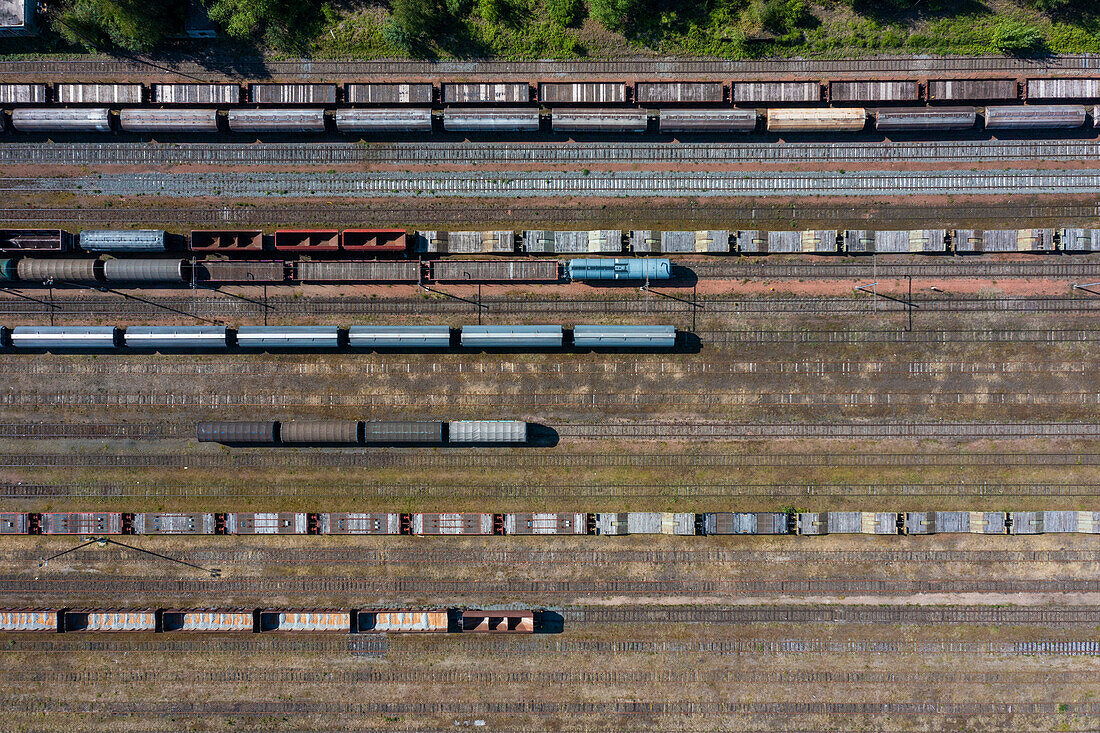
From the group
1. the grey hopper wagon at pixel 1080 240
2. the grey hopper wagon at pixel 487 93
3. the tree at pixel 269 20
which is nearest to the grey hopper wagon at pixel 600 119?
the grey hopper wagon at pixel 487 93

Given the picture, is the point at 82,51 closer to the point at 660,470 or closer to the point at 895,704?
the point at 660,470

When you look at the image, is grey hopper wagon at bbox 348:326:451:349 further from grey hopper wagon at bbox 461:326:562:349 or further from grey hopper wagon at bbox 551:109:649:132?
grey hopper wagon at bbox 551:109:649:132

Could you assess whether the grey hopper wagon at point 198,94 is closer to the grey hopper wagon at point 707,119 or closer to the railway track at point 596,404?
the railway track at point 596,404

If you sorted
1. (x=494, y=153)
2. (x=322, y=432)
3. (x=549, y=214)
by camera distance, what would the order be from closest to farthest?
(x=322, y=432)
(x=494, y=153)
(x=549, y=214)

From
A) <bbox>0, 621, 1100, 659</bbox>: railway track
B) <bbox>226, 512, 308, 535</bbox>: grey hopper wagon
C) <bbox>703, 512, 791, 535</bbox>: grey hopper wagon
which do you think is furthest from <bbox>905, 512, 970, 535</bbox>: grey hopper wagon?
<bbox>226, 512, 308, 535</bbox>: grey hopper wagon

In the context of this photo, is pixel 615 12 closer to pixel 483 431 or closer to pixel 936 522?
pixel 483 431

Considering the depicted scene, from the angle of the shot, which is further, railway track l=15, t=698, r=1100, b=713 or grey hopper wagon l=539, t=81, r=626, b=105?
grey hopper wagon l=539, t=81, r=626, b=105

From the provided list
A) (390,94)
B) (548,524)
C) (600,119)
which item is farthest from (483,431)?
(390,94)
